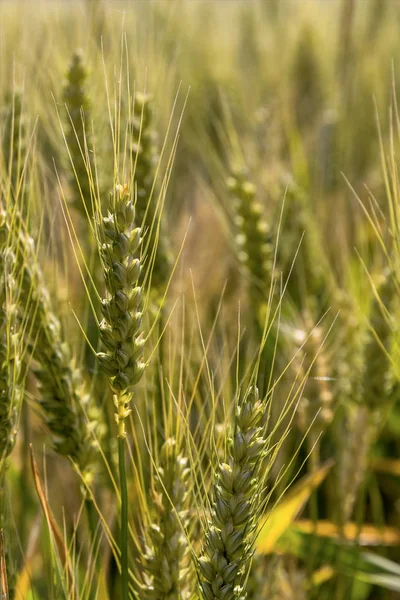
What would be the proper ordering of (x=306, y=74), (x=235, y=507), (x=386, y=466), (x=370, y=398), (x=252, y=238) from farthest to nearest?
(x=306, y=74)
(x=386, y=466)
(x=252, y=238)
(x=370, y=398)
(x=235, y=507)

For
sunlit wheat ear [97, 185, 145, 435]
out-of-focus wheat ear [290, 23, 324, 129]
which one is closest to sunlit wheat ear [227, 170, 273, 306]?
sunlit wheat ear [97, 185, 145, 435]

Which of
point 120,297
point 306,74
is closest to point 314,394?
point 120,297

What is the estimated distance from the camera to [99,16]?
1.23m

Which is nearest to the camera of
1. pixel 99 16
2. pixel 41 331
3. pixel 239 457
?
pixel 239 457

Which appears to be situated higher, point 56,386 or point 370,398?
point 56,386

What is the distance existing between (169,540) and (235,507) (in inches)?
4.9

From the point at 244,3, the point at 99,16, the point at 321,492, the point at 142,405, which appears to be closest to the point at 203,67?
the point at 244,3

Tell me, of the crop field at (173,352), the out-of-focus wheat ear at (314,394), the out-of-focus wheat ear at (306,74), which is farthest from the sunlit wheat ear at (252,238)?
the out-of-focus wheat ear at (306,74)

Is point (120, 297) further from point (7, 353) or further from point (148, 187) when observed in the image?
point (148, 187)

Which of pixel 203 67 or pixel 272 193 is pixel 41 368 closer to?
pixel 272 193

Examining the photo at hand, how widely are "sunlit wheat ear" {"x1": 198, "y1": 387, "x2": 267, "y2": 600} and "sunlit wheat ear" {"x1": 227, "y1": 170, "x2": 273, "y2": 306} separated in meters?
0.50

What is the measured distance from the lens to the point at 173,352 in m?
0.76

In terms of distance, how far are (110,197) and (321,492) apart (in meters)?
0.92

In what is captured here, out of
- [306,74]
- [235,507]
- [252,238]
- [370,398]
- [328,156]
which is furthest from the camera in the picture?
[306,74]
